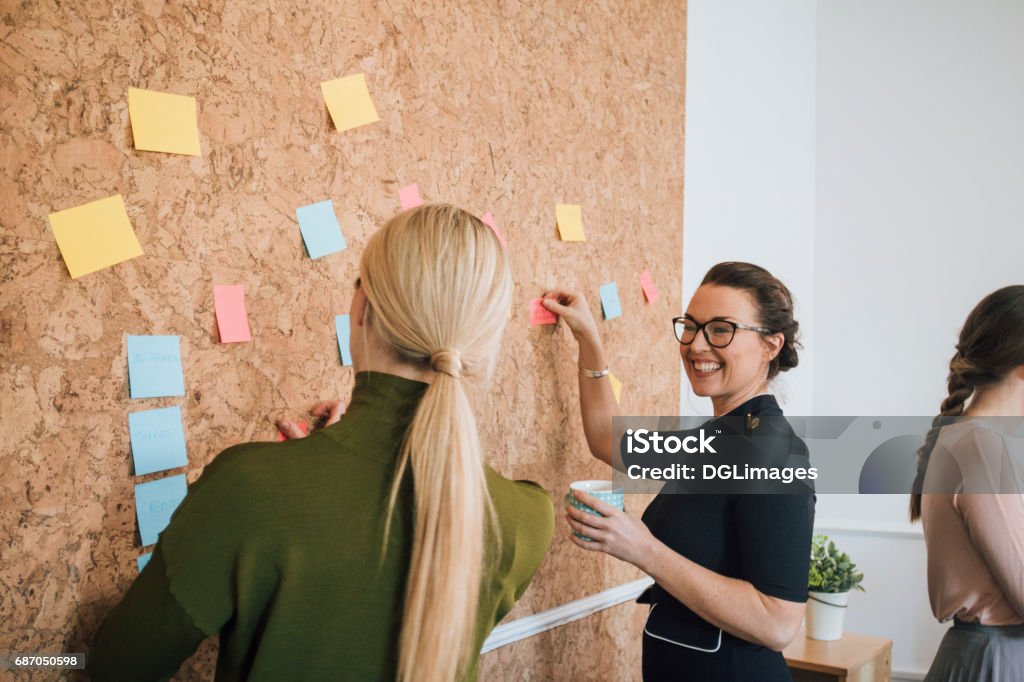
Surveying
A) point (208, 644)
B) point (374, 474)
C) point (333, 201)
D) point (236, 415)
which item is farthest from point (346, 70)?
point (208, 644)

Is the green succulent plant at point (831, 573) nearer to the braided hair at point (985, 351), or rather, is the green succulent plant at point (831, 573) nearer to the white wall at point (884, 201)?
the white wall at point (884, 201)

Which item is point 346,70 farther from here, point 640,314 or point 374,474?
point 640,314

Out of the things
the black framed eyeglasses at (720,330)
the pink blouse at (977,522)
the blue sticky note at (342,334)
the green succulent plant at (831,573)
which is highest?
the blue sticky note at (342,334)

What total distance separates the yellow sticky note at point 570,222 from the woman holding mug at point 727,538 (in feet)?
1.30

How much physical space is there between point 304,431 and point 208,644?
364mm

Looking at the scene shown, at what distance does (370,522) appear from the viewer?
0.95m

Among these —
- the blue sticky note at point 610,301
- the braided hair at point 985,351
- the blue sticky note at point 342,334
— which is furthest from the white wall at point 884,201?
the blue sticky note at point 342,334

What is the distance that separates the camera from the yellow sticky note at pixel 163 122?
1204 mm

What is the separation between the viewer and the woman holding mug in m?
1.40

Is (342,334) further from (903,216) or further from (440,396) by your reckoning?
(903,216)

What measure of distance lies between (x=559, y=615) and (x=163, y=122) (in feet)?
4.47

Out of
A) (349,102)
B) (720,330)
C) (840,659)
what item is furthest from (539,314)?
(840,659)

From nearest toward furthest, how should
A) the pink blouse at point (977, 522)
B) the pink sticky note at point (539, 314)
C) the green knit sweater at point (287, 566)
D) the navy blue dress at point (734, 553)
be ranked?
1. the green knit sweater at point (287, 566)
2. the navy blue dress at point (734, 553)
3. the pink blouse at point (977, 522)
4. the pink sticky note at point (539, 314)

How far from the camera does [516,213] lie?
6.15 ft
